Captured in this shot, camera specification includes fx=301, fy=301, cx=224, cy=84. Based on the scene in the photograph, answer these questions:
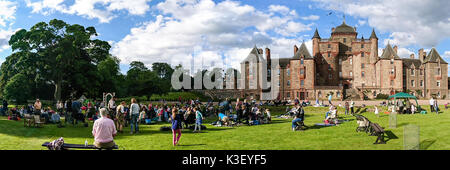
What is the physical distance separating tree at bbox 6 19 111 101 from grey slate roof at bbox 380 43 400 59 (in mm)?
58454

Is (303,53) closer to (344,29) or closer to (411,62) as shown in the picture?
(344,29)

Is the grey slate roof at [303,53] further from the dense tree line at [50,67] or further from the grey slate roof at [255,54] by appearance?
the dense tree line at [50,67]

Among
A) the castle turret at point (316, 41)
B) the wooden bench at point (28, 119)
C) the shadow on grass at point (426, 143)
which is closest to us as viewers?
the shadow on grass at point (426, 143)

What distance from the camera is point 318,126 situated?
17750mm

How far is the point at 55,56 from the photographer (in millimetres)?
38125

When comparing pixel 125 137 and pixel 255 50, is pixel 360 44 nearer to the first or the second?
pixel 255 50

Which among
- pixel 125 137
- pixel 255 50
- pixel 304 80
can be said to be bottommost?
pixel 125 137

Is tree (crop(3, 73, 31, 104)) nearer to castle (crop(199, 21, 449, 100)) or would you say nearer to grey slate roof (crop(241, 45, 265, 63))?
castle (crop(199, 21, 449, 100))

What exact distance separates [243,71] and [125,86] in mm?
26706

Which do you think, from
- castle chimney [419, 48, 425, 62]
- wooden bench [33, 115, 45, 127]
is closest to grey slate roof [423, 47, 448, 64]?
castle chimney [419, 48, 425, 62]

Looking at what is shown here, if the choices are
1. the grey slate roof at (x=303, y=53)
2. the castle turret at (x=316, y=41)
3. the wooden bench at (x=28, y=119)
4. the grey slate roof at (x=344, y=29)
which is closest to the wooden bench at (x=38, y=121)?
the wooden bench at (x=28, y=119)

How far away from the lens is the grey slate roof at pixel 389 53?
65875mm

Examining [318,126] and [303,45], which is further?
[303,45]
